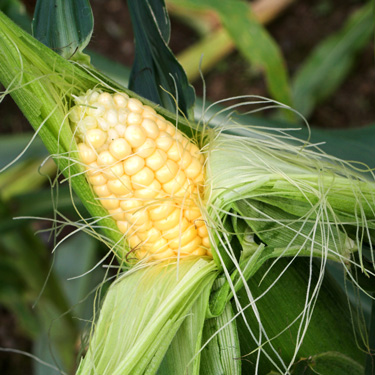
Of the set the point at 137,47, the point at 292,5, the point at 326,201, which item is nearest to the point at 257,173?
the point at 326,201

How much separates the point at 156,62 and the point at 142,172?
0.26 meters

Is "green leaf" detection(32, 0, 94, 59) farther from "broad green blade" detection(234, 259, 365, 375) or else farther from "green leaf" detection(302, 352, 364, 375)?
"green leaf" detection(302, 352, 364, 375)

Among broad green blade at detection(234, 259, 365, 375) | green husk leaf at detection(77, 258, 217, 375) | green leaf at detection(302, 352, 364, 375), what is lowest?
green leaf at detection(302, 352, 364, 375)

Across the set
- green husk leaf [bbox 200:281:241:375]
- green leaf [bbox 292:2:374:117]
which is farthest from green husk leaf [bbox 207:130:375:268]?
green leaf [bbox 292:2:374:117]

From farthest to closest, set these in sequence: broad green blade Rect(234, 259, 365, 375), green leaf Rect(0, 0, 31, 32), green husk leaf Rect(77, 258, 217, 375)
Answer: green leaf Rect(0, 0, 31, 32)
broad green blade Rect(234, 259, 365, 375)
green husk leaf Rect(77, 258, 217, 375)

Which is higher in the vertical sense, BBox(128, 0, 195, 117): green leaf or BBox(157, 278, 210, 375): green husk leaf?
BBox(128, 0, 195, 117): green leaf

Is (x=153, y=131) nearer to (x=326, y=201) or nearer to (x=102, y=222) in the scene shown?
(x=102, y=222)

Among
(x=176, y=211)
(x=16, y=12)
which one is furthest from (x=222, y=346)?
(x=16, y=12)

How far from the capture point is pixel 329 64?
2188 mm

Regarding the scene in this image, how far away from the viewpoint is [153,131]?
632mm

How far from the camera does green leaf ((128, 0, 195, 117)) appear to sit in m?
0.77

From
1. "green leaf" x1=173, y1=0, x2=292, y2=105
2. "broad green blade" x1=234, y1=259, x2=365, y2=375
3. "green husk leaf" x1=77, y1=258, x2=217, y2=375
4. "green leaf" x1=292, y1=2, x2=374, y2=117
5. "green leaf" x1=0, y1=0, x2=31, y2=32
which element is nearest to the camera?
"green husk leaf" x1=77, y1=258, x2=217, y2=375

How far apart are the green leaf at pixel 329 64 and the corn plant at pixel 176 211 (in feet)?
5.20

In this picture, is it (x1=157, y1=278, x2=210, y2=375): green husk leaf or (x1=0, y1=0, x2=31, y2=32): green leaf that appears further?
(x1=0, y1=0, x2=31, y2=32): green leaf
